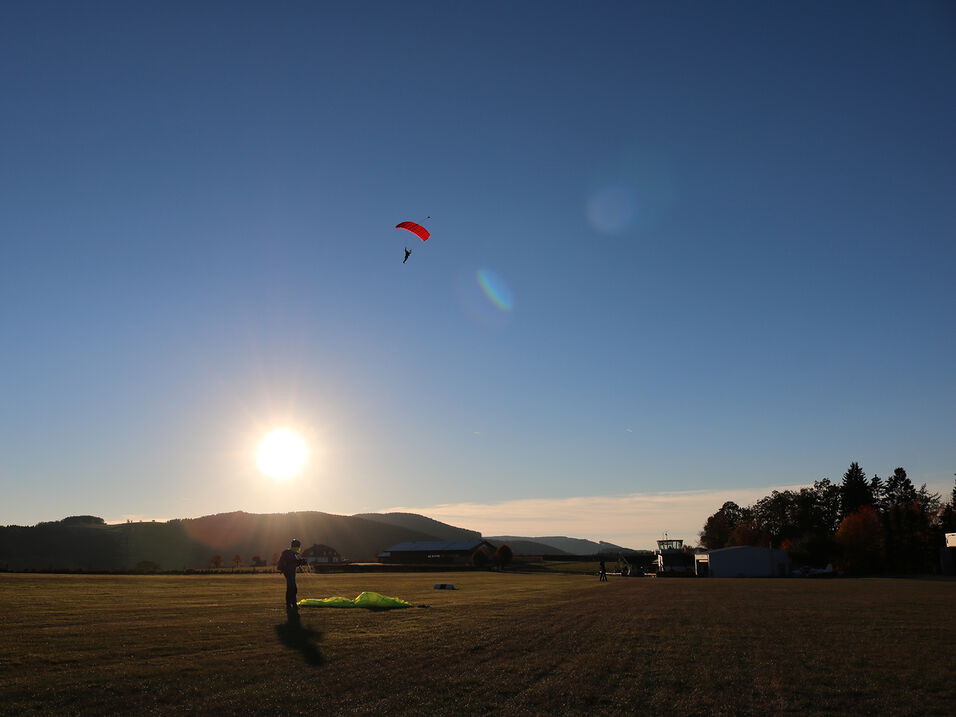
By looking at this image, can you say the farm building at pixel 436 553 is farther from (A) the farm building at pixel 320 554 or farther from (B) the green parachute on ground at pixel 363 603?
(B) the green parachute on ground at pixel 363 603

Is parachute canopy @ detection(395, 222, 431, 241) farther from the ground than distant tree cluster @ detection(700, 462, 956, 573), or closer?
farther from the ground

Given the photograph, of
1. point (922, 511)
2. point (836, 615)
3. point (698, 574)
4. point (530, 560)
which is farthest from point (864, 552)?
point (836, 615)

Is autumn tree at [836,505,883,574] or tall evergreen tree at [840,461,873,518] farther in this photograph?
tall evergreen tree at [840,461,873,518]

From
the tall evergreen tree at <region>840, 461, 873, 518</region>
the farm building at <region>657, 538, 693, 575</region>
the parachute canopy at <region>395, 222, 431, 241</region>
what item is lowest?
the farm building at <region>657, 538, 693, 575</region>

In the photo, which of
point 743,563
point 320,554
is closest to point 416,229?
point 743,563

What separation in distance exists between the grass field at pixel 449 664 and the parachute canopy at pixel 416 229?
28.8 metres

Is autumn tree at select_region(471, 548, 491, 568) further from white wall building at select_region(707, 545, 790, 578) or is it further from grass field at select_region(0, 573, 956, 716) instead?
grass field at select_region(0, 573, 956, 716)

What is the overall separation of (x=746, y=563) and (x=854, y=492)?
67322mm

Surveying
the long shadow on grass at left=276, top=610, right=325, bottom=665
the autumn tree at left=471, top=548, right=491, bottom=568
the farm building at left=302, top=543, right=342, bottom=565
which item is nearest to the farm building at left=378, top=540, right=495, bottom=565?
the farm building at left=302, top=543, right=342, bottom=565

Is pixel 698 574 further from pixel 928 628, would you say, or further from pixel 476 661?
pixel 476 661

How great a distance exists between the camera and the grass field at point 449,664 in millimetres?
9977

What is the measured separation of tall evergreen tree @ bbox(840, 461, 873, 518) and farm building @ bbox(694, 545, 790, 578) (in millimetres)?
57322

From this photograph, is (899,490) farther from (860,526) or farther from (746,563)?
(746,563)

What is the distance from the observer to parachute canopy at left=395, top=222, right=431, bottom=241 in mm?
45666
